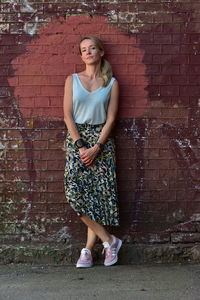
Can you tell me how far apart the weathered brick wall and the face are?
5.7 inches

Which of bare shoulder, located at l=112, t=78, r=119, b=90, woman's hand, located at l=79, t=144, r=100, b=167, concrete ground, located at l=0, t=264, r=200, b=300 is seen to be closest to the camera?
concrete ground, located at l=0, t=264, r=200, b=300

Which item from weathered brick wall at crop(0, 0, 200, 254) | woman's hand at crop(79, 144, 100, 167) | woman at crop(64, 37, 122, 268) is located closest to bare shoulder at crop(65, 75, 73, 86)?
woman at crop(64, 37, 122, 268)

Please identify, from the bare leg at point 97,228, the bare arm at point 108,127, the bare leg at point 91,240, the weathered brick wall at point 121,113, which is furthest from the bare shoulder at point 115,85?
the bare leg at point 91,240

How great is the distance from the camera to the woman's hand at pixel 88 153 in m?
4.89

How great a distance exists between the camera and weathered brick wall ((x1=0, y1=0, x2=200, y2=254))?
5105 mm

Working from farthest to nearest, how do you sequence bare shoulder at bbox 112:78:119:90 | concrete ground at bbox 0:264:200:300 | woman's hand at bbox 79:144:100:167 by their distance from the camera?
1. bare shoulder at bbox 112:78:119:90
2. woman's hand at bbox 79:144:100:167
3. concrete ground at bbox 0:264:200:300

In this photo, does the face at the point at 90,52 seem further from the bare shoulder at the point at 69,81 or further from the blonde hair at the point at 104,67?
the bare shoulder at the point at 69,81

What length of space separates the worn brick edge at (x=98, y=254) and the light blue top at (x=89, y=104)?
4.22 ft

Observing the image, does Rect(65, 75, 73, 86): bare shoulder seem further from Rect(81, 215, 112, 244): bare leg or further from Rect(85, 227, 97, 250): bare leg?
Rect(85, 227, 97, 250): bare leg

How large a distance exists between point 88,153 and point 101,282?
47.0 inches

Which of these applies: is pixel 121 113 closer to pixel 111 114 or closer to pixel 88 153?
pixel 111 114

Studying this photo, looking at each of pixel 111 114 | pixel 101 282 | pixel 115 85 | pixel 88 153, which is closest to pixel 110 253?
pixel 101 282

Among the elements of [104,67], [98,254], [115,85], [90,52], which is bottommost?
[98,254]

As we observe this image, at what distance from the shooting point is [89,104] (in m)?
4.94
